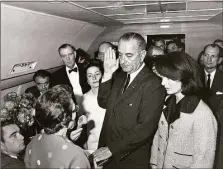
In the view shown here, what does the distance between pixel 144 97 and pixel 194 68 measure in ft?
1.48

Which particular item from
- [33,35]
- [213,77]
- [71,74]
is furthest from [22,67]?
[213,77]

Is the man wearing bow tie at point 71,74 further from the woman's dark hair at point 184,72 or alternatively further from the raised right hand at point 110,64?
the woman's dark hair at point 184,72

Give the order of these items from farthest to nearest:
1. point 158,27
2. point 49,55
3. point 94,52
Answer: point 94,52 < point 158,27 < point 49,55

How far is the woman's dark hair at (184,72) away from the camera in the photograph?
5.56 ft

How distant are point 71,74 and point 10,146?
1931mm

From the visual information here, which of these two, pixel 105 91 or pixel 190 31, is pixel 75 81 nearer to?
pixel 105 91

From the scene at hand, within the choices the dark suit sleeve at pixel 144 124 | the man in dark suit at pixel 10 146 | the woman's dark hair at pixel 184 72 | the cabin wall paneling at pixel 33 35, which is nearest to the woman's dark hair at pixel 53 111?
the man in dark suit at pixel 10 146

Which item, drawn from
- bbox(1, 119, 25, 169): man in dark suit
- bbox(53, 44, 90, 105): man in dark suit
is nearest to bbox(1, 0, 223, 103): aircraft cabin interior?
bbox(53, 44, 90, 105): man in dark suit

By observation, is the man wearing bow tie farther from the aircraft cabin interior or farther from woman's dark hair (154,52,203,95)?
woman's dark hair (154,52,203,95)

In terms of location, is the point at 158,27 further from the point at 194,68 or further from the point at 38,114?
the point at 38,114

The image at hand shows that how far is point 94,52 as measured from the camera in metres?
5.63

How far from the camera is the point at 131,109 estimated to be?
197 centimetres

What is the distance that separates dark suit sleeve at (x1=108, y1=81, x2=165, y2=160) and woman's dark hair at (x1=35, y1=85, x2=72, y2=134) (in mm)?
610

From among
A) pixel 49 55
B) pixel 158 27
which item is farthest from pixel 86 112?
pixel 158 27
